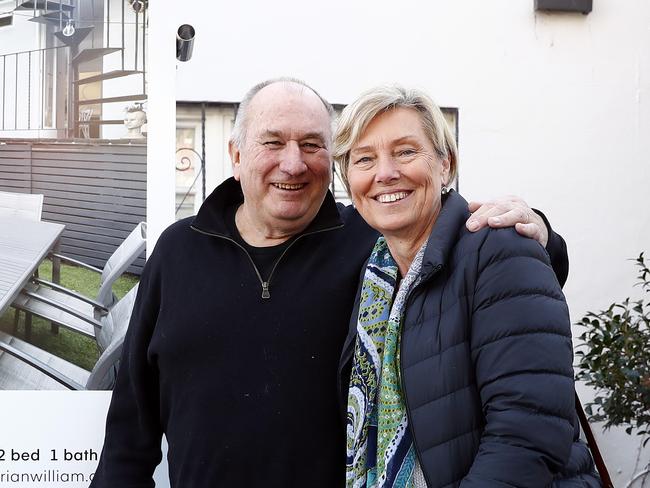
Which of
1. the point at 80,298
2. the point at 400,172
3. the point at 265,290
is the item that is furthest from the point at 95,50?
the point at 400,172

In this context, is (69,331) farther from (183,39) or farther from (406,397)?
(406,397)

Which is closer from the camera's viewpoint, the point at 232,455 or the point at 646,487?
the point at 232,455

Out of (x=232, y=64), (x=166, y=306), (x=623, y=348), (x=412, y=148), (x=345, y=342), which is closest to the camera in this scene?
(x=412, y=148)

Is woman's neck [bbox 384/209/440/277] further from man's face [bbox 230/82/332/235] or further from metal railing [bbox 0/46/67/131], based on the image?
metal railing [bbox 0/46/67/131]

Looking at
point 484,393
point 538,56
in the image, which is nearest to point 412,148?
point 484,393

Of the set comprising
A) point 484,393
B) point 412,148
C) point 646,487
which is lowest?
point 646,487

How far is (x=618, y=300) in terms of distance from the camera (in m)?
3.71

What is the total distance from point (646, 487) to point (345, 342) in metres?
2.50

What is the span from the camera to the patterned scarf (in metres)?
1.58

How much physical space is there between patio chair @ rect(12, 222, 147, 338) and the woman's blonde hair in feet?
2.96

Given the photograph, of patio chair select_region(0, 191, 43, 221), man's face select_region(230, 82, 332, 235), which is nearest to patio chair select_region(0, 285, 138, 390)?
patio chair select_region(0, 191, 43, 221)

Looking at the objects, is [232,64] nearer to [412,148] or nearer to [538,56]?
[538,56]

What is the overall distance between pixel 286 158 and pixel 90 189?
69 centimetres

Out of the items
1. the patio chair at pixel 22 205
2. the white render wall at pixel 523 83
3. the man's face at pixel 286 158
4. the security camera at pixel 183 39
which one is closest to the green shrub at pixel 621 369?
the white render wall at pixel 523 83
